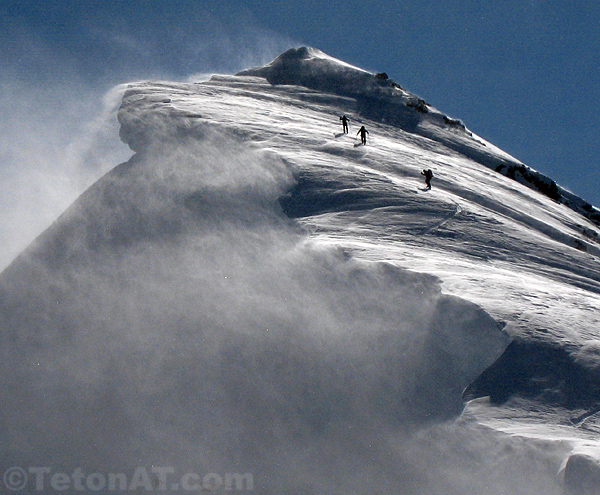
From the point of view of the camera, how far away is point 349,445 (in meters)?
16.3

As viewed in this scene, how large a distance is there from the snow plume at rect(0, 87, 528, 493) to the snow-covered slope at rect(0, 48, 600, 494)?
0.06m

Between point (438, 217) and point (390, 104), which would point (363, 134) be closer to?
point (438, 217)

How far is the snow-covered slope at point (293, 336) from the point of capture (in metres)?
16.2

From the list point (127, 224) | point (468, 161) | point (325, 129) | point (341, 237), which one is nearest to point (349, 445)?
point (341, 237)

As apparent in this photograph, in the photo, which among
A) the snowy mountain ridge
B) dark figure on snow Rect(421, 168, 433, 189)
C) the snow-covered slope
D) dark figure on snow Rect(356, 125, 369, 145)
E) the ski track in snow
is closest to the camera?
the snow-covered slope

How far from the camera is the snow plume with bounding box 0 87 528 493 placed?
16.6 meters

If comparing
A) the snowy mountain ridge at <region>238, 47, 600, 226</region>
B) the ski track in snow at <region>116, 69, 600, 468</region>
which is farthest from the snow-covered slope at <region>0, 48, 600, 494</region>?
the snowy mountain ridge at <region>238, 47, 600, 226</region>

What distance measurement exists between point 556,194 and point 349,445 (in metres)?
32.2

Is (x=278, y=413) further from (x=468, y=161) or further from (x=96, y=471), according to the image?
A: (x=468, y=161)

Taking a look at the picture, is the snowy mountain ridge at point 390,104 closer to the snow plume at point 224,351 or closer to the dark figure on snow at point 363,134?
the dark figure on snow at point 363,134

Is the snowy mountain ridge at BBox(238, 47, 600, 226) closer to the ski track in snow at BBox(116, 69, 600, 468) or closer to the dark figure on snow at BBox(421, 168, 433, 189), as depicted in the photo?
the ski track in snow at BBox(116, 69, 600, 468)

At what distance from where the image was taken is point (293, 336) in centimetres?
1894

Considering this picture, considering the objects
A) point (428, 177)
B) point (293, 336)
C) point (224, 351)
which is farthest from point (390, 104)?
point (224, 351)

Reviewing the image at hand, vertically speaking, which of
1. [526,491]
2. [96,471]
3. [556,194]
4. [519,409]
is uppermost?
[556,194]
